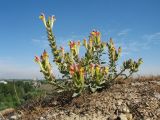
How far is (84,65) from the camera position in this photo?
30.6 ft

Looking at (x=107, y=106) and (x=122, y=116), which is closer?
(x=122, y=116)

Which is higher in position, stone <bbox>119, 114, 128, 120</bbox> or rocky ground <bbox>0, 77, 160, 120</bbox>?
rocky ground <bbox>0, 77, 160, 120</bbox>

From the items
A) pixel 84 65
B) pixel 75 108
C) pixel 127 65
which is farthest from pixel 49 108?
pixel 127 65

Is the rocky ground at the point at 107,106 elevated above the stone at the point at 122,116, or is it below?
above

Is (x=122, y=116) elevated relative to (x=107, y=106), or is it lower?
Result: lower

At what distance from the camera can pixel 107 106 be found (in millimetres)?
8234

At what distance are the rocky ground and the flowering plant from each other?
28 cm

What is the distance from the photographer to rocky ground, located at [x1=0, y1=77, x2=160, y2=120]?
7.99 metres

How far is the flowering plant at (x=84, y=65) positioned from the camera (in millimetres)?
8711

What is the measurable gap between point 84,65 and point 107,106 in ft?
5.00

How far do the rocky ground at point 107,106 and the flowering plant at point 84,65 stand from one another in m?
0.28

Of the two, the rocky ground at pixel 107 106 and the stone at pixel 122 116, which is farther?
the rocky ground at pixel 107 106

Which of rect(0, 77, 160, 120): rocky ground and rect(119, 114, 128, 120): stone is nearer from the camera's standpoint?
rect(119, 114, 128, 120): stone

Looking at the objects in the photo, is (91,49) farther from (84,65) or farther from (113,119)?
(113,119)
